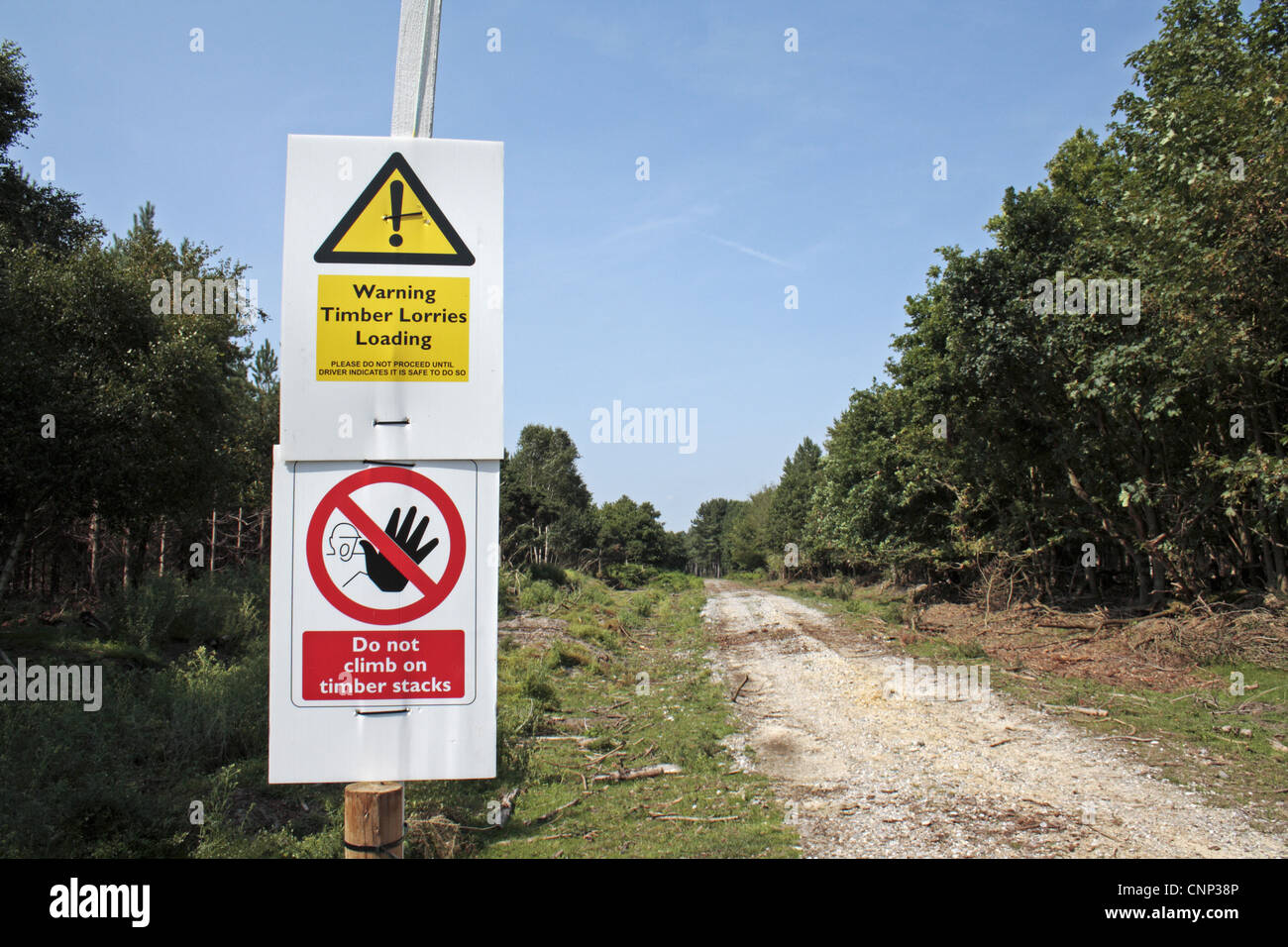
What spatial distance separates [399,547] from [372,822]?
0.77 m

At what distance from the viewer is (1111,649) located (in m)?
15.0

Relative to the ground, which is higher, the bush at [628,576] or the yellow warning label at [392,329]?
the yellow warning label at [392,329]

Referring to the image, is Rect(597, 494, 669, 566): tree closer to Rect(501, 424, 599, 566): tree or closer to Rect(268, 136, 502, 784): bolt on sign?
Rect(501, 424, 599, 566): tree

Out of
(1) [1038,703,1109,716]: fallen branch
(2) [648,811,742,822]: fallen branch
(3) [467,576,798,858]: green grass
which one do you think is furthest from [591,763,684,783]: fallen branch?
(1) [1038,703,1109,716]: fallen branch

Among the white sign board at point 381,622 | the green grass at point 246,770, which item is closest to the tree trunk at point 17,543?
the green grass at point 246,770

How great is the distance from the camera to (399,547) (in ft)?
7.25

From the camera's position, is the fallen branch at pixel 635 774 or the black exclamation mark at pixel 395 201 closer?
the black exclamation mark at pixel 395 201

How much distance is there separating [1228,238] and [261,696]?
47.0 ft

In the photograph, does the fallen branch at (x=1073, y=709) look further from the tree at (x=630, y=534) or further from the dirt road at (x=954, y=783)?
the tree at (x=630, y=534)

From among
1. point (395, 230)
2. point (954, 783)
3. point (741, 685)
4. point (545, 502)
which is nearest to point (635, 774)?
point (954, 783)

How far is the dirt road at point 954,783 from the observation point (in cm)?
609

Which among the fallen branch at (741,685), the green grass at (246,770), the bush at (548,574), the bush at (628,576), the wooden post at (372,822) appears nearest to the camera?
the wooden post at (372,822)

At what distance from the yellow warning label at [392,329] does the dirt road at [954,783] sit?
5364 millimetres
